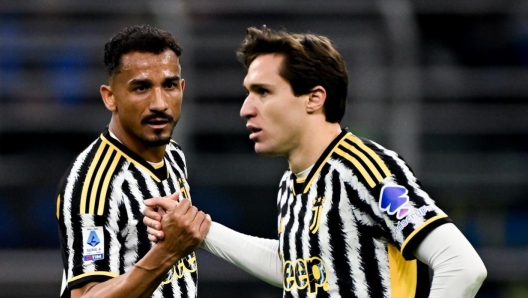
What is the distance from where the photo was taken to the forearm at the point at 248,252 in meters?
4.59

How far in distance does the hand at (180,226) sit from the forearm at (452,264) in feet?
3.13

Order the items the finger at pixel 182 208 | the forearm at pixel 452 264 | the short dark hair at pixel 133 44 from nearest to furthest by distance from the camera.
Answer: the forearm at pixel 452 264 → the finger at pixel 182 208 → the short dark hair at pixel 133 44

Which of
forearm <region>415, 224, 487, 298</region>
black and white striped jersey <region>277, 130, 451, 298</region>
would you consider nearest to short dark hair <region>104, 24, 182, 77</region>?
black and white striped jersey <region>277, 130, 451, 298</region>

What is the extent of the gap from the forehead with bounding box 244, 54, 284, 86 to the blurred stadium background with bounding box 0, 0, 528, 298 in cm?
372

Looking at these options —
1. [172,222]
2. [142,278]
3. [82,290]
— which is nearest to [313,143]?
[172,222]

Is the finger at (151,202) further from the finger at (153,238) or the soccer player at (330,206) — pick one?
the finger at (153,238)

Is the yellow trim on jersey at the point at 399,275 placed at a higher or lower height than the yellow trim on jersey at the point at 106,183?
lower

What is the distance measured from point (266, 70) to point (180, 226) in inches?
29.5

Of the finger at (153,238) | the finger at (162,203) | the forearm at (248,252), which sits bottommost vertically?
the forearm at (248,252)

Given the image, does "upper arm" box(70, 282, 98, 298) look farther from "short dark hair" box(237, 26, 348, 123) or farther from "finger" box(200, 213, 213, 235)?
"short dark hair" box(237, 26, 348, 123)

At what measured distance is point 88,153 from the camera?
439 centimetres

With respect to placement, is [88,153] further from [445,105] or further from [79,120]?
[445,105]

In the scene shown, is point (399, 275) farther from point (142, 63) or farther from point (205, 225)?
point (142, 63)

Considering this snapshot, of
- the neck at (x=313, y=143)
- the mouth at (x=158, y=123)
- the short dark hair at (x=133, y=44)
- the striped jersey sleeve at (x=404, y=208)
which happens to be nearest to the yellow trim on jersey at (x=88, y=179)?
the mouth at (x=158, y=123)
